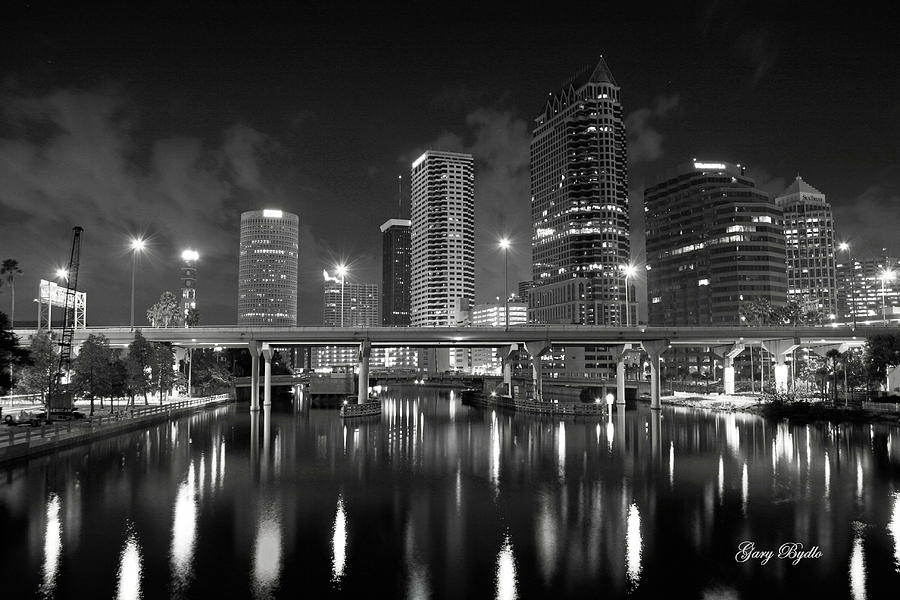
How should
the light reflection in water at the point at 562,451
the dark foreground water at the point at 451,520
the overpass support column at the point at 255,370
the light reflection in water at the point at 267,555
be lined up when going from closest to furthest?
1. the light reflection in water at the point at 267,555
2. the dark foreground water at the point at 451,520
3. the light reflection in water at the point at 562,451
4. the overpass support column at the point at 255,370

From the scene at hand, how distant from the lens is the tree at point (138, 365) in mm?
80312

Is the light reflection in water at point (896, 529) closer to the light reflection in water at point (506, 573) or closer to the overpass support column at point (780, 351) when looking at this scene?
the light reflection in water at point (506, 573)

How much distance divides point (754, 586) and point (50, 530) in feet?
102

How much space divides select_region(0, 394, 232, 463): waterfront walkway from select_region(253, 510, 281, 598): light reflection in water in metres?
26.9

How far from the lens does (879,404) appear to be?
79062 millimetres

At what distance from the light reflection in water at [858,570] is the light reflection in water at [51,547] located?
1129 inches

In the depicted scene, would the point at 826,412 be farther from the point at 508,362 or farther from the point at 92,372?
the point at 92,372

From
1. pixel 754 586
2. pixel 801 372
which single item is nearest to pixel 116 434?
pixel 754 586

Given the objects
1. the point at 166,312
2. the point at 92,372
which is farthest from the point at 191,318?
the point at 92,372

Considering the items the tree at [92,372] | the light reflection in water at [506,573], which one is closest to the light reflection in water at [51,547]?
the light reflection in water at [506,573]

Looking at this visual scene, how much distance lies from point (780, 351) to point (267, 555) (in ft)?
335

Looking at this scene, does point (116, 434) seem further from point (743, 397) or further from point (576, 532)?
point (743, 397)

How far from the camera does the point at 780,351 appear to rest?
104188mm

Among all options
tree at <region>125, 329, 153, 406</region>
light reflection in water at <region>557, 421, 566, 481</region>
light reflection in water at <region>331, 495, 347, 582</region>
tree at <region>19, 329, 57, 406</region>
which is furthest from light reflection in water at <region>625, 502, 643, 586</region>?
tree at <region>125, 329, 153, 406</region>
